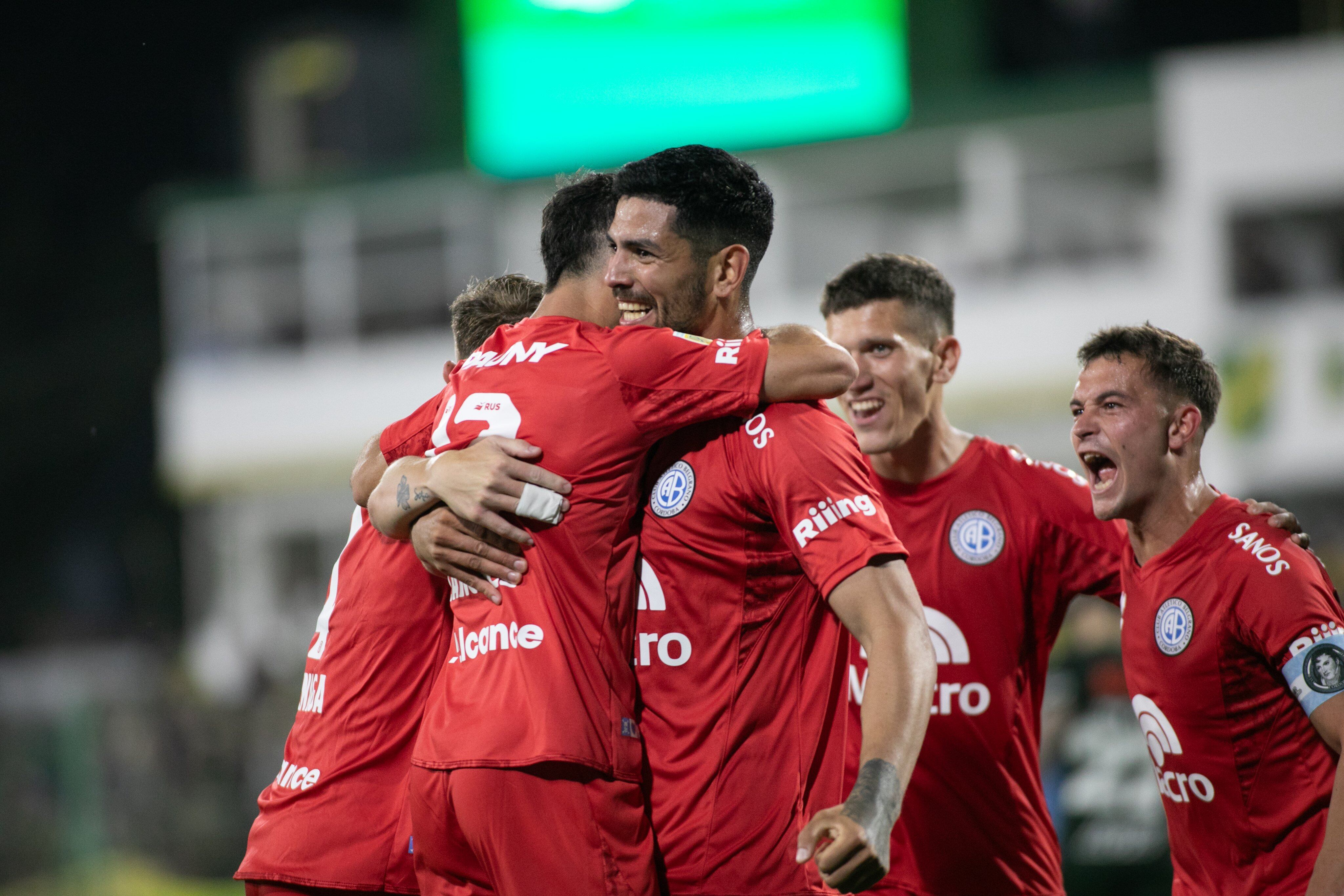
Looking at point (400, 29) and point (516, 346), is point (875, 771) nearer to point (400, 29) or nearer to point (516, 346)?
point (516, 346)

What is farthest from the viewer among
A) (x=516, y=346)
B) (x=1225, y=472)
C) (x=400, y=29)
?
(x=400, y=29)

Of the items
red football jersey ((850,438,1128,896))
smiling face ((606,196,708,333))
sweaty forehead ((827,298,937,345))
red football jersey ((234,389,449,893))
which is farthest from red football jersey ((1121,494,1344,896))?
red football jersey ((234,389,449,893))

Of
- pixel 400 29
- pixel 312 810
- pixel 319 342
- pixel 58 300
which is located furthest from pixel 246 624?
pixel 312 810

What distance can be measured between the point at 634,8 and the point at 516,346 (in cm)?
2449

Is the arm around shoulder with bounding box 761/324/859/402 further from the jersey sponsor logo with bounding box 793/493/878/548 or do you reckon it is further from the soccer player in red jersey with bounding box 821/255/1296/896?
the soccer player in red jersey with bounding box 821/255/1296/896

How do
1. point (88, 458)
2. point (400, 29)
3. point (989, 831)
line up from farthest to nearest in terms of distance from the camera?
point (88, 458) → point (400, 29) → point (989, 831)

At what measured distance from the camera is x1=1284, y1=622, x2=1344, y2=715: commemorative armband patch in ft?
11.0

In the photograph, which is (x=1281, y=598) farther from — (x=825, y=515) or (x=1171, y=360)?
(x=825, y=515)

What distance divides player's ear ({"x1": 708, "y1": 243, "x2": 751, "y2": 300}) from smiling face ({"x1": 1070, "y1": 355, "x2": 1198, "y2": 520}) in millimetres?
1100

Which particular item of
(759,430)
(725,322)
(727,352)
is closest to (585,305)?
(725,322)

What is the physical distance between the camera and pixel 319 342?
84.5 feet

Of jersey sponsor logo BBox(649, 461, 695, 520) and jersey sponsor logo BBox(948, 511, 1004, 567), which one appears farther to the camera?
jersey sponsor logo BBox(948, 511, 1004, 567)

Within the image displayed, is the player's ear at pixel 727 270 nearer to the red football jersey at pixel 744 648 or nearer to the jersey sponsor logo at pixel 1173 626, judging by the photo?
the red football jersey at pixel 744 648

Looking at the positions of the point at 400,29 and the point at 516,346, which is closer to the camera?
the point at 516,346
